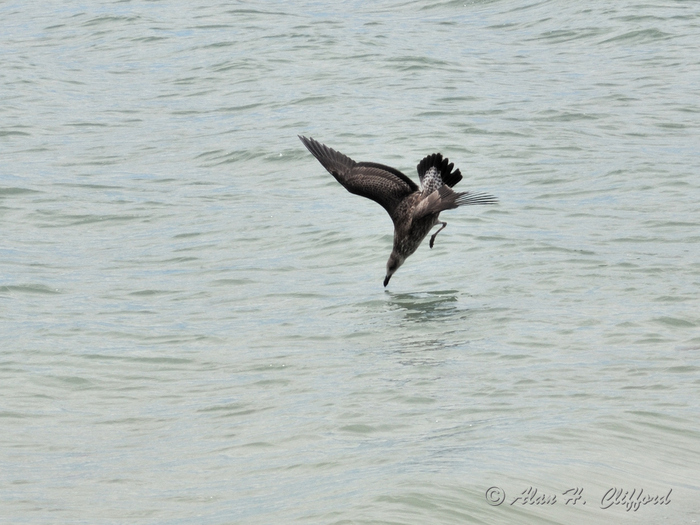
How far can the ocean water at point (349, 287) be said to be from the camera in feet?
19.9

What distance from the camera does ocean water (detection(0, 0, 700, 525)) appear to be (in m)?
6.07

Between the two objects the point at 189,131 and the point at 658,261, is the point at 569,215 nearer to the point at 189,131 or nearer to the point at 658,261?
the point at 658,261

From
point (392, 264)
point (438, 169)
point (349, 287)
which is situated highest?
point (438, 169)

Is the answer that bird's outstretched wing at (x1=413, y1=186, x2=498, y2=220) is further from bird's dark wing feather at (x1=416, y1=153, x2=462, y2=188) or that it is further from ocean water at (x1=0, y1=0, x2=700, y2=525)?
ocean water at (x1=0, y1=0, x2=700, y2=525)

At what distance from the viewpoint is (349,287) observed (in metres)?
10.4

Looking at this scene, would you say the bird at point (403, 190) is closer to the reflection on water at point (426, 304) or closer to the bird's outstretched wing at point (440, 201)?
the bird's outstretched wing at point (440, 201)

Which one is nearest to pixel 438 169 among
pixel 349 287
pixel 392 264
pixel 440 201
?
pixel 440 201

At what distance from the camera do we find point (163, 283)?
34.5 ft

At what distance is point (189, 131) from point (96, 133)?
1423 mm

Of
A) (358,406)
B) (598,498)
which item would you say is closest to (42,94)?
(358,406)

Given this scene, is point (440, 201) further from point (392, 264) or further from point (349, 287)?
point (349, 287)

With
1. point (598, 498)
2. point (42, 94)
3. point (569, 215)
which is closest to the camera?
point (598, 498)

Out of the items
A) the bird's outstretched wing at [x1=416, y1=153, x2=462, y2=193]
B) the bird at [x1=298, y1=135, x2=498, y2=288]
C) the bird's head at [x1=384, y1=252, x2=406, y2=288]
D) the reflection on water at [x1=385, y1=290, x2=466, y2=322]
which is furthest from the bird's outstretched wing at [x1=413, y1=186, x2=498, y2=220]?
the reflection on water at [x1=385, y1=290, x2=466, y2=322]

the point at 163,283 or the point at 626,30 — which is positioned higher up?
the point at 626,30
